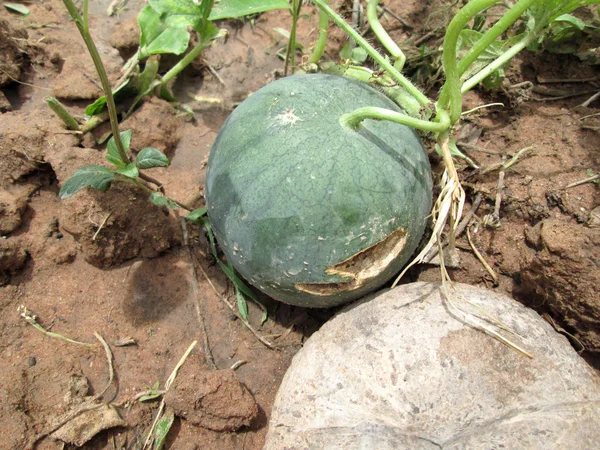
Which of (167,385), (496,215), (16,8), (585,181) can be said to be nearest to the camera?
(167,385)

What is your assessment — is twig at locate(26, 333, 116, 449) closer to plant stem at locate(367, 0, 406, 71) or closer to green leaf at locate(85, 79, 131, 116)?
green leaf at locate(85, 79, 131, 116)

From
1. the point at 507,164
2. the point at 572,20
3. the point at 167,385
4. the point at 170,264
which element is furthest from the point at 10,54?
the point at 572,20

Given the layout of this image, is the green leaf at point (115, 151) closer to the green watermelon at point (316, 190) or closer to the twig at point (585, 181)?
the green watermelon at point (316, 190)

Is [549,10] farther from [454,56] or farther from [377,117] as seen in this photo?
[377,117]

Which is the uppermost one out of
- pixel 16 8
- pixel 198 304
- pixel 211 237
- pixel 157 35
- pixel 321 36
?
pixel 321 36

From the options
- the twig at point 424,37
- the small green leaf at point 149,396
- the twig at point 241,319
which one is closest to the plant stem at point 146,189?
the twig at point 241,319
